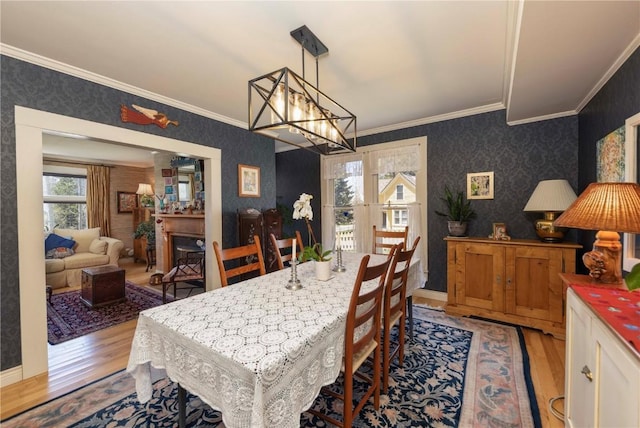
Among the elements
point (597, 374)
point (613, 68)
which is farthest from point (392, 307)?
point (613, 68)

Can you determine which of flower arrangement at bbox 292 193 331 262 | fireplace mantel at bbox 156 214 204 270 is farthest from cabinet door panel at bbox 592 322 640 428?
fireplace mantel at bbox 156 214 204 270

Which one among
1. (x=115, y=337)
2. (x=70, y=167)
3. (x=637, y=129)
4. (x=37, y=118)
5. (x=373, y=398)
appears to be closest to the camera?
(x=637, y=129)

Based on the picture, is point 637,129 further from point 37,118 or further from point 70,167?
point 70,167

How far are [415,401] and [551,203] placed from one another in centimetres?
232

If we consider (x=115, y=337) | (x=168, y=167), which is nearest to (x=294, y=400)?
(x=115, y=337)

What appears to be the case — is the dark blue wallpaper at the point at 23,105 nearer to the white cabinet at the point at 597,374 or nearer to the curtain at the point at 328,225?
the curtain at the point at 328,225

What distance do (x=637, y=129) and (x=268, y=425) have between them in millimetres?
2658

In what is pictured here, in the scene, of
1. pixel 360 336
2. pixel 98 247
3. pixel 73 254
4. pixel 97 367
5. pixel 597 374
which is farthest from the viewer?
pixel 98 247

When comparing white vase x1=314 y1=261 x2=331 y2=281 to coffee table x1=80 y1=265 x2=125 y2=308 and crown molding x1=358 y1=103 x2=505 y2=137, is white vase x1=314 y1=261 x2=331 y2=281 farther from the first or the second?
coffee table x1=80 y1=265 x2=125 y2=308

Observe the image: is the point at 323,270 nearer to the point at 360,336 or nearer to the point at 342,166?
the point at 360,336

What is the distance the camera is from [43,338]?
218 cm

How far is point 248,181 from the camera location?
3941 millimetres

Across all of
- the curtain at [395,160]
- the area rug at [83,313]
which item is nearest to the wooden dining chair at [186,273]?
the area rug at [83,313]

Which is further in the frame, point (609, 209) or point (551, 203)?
point (551, 203)
